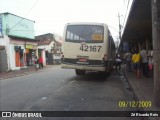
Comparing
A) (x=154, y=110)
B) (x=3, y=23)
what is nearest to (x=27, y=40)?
(x=3, y=23)

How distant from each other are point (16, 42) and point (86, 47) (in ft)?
65.9

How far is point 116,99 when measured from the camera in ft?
31.8

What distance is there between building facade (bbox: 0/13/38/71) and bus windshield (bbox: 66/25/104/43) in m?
17.1

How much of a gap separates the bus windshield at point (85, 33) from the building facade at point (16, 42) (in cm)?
1707

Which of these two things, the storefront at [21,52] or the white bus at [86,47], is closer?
the white bus at [86,47]

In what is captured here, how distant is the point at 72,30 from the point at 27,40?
73.1 ft

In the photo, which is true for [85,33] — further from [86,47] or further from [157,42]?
[157,42]

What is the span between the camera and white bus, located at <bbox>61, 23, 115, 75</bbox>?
15.1m

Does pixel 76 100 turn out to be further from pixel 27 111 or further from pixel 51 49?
pixel 51 49

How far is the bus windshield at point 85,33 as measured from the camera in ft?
50.2
